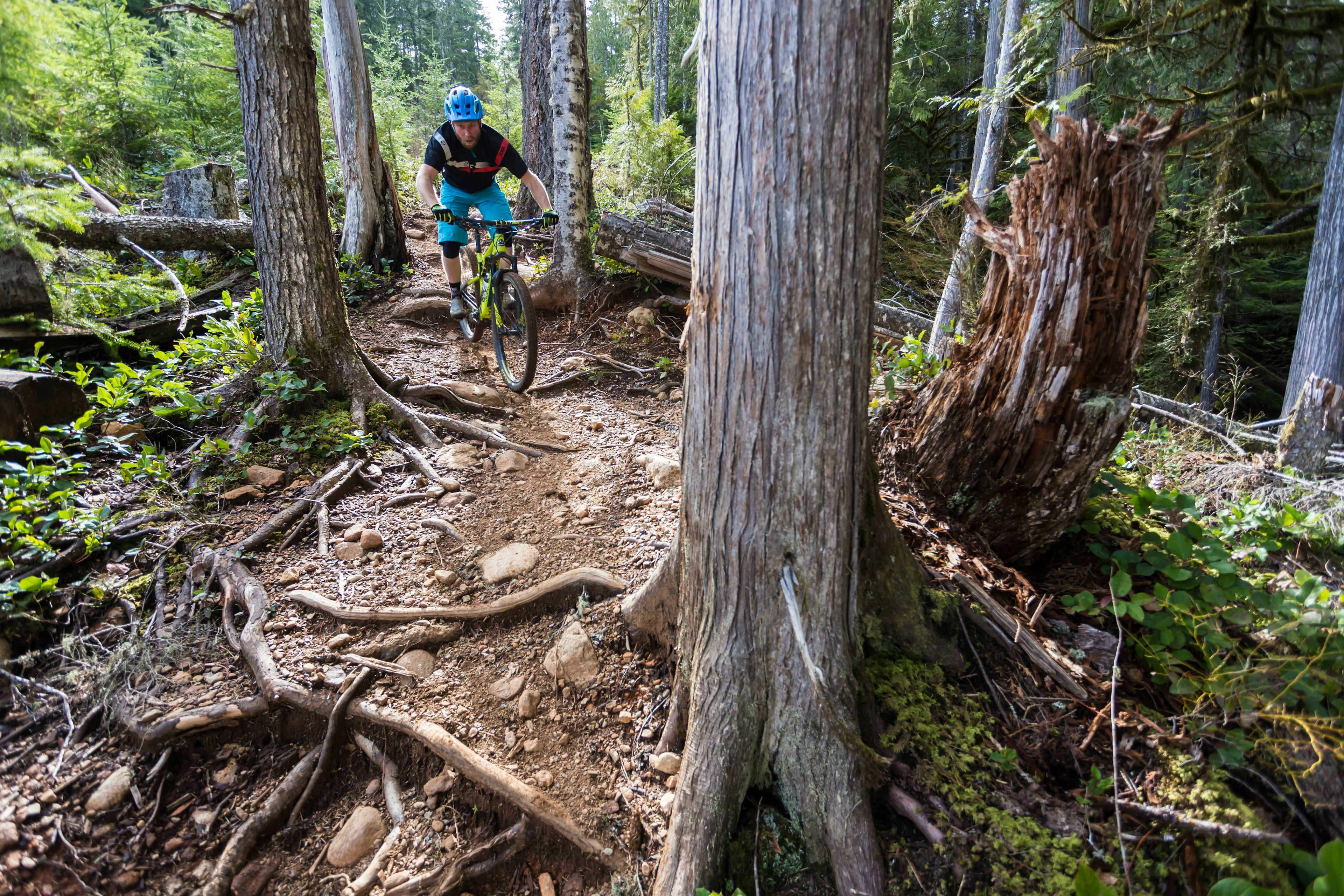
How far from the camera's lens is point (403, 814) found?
8.64 feet

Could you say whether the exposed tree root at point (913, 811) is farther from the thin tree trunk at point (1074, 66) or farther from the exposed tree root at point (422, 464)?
the thin tree trunk at point (1074, 66)

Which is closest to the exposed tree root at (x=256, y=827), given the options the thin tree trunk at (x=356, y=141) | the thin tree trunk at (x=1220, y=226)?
the thin tree trunk at (x=356, y=141)

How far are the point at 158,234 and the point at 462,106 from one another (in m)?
4.51

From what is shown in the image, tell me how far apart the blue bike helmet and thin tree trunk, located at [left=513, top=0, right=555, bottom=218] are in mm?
4668

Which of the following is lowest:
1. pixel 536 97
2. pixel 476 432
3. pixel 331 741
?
pixel 331 741

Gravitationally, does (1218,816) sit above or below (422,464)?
below

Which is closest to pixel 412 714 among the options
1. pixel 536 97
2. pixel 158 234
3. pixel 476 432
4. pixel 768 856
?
pixel 768 856

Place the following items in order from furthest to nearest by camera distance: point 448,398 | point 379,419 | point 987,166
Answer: point 987,166 → point 448,398 → point 379,419

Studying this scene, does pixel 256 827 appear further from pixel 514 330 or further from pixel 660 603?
pixel 514 330

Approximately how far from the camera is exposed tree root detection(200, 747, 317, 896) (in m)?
2.42

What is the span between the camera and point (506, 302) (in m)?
5.64

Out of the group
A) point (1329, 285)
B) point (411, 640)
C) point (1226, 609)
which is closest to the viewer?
point (1226, 609)

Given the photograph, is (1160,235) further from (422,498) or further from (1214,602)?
(422,498)

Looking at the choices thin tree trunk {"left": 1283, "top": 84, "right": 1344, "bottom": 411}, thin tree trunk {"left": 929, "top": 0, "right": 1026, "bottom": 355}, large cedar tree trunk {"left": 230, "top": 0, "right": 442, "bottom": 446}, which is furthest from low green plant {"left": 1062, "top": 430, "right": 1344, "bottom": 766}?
thin tree trunk {"left": 1283, "top": 84, "right": 1344, "bottom": 411}
